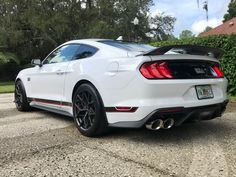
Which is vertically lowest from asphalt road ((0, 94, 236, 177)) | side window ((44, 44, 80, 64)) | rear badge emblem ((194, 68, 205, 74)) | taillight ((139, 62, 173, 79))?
asphalt road ((0, 94, 236, 177))

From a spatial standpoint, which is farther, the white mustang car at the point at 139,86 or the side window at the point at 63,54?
the side window at the point at 63,54

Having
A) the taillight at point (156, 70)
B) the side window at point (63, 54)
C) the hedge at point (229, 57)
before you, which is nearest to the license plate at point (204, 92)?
the taillight at point (156, 70)

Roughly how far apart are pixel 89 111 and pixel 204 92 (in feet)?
5.00

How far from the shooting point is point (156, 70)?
3.95 meters

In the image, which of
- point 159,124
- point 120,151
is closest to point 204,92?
point 159,124

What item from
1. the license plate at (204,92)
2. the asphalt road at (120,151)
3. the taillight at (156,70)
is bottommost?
the asphalt road at (120,151)

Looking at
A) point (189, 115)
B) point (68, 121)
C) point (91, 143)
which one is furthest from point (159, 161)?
point (68, 121)

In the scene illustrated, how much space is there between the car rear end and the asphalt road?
1.08 feet

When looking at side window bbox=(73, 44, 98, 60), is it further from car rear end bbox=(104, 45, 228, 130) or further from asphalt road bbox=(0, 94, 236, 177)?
asphalt road bbox=(0, 94, 236, 177)

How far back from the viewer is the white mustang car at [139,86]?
390 cm

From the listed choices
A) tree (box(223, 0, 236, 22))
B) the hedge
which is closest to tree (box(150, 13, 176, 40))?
tree (box(223, 0, 236, 22))

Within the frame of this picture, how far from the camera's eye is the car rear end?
3.88 m

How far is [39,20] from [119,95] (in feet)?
96.2

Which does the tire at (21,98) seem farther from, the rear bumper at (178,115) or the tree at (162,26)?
the tree at (162,26)
